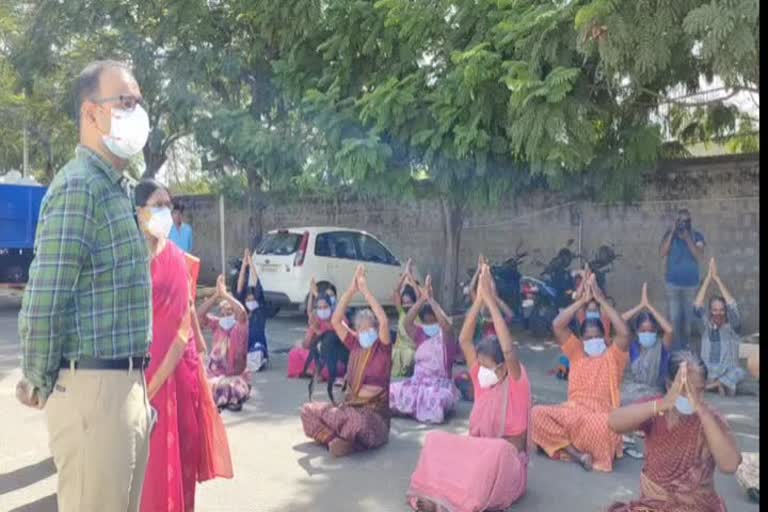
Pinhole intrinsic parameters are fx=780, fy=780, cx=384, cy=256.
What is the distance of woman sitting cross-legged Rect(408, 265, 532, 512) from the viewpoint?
4.25 m

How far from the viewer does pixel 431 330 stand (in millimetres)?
7090

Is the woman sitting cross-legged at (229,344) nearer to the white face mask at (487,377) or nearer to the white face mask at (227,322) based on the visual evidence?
the white face mask at (227,322)

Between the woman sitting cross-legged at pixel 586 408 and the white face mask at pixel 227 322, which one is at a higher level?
the white face mask at pixel 227 322

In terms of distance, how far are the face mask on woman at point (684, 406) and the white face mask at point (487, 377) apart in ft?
3.98

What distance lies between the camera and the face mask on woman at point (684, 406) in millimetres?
3689

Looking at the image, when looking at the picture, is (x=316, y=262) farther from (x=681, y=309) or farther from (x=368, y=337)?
(x=368, y=337)

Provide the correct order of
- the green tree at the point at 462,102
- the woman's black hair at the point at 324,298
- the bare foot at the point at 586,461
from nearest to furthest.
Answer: the bare foot at the point at 586,461 < the green tree at the point at 462,102 < the woman's black hair at the point at 324,298

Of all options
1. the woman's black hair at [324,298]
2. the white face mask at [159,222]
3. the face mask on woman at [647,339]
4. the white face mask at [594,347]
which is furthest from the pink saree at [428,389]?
the white face mask at [159,222]

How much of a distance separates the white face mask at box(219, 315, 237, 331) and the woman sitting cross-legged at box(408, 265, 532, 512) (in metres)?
3.36

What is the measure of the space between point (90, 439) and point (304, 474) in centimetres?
289

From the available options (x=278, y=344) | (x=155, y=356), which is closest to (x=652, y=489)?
(x=155, y=356)

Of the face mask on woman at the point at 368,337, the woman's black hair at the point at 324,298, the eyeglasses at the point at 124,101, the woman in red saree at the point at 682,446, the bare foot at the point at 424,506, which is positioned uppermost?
the eyeglasses at the point at 124,101

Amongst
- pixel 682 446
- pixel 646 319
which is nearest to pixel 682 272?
pixel 646 319

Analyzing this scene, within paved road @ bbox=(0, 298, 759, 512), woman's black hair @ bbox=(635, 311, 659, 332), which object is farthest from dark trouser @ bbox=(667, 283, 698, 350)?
woman's black hair @ bbox=(635, 311, 659, 332)
